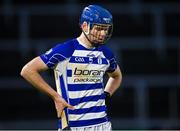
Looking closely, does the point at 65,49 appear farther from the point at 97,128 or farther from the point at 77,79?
the point at 97,128

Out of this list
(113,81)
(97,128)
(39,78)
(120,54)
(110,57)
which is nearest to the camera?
(39,78)

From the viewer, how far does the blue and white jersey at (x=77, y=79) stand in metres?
5.48

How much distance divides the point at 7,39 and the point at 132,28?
1.61 metres

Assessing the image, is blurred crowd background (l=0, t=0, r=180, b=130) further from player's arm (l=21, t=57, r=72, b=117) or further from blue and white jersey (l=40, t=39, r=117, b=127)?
player's arm (l=21, t=57, r=72, b=117)

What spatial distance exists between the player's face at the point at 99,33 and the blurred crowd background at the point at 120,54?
15.4ft

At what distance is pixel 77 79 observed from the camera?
5.50 metres

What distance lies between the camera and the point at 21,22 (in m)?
11.4

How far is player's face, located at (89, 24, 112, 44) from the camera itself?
18.0 ft

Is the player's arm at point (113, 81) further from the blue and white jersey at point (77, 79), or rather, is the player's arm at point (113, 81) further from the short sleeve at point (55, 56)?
the short sleeve at point (55, 56)

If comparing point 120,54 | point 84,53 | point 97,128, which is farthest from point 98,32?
point 120,54

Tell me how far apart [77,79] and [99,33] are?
316 mm

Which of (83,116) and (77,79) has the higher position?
(77,79)

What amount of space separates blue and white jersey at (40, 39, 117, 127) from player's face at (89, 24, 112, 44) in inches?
4.0

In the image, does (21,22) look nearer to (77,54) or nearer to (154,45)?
(154,45)
